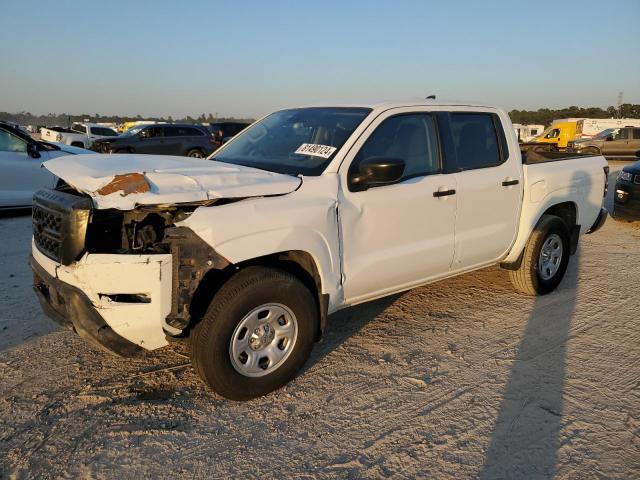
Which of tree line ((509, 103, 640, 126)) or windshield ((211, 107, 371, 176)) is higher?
tree line ((509, 103, 640, 126))

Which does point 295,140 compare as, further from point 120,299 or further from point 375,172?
point 120,299

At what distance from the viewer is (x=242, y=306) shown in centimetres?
311

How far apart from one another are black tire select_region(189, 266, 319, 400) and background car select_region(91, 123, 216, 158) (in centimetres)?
1579

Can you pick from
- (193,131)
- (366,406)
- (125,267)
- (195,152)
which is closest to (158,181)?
(125,267)

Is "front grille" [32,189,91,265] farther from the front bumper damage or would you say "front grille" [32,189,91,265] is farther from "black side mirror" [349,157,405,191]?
"black side mirror" [349,157,405,191]

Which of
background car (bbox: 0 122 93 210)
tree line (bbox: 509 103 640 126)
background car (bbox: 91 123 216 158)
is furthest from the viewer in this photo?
tree line (bbox: 509 103 640 126)

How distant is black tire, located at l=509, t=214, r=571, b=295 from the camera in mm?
5098

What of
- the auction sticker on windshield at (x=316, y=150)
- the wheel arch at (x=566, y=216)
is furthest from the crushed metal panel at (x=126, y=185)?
the wheel arch at (x=566, y=216)

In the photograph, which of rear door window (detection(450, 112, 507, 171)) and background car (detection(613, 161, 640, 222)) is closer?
rear door window (detection(450, 112, 507, 171))

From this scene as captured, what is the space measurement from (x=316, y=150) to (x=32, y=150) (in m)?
7.18

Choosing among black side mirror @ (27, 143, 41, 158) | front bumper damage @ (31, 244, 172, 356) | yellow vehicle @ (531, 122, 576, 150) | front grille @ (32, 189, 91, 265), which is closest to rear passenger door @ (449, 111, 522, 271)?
front bumper damage @ (31, 244, 172, 356)

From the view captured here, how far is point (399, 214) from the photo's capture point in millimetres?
3859

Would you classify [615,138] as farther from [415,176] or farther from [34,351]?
[34,351]

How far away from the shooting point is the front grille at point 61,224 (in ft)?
9.69
